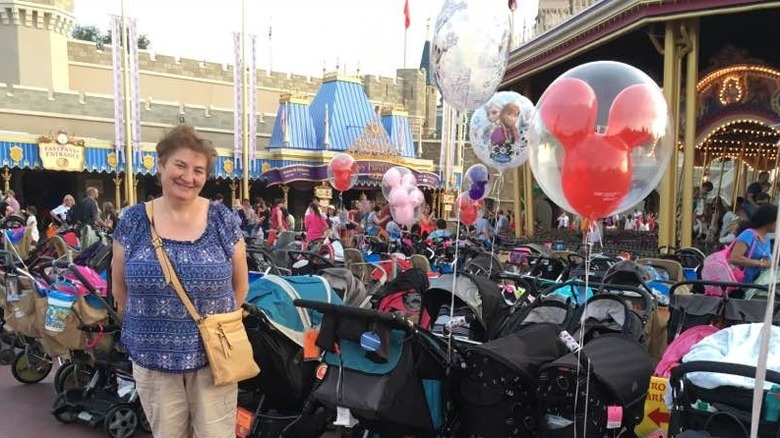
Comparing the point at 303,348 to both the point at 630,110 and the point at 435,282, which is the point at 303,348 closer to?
the point at 435,282

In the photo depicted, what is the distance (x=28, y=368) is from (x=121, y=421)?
177 centimetres

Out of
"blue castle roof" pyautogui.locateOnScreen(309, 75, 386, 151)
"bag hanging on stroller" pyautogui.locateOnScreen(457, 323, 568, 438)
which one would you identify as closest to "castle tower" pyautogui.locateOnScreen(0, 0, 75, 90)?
"blue castle roof" pyautogui.locateOnScreen(309, 75, 386, 151)

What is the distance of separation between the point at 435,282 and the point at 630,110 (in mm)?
1444

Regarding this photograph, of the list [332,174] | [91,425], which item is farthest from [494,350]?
[332,174]

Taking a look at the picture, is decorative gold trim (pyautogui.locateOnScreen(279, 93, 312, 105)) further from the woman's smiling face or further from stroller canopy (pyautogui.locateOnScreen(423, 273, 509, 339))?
the woman's smiling face

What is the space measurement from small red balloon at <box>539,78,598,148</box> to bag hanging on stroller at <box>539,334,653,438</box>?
106 centimetres

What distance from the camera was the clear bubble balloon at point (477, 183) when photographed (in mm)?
9766

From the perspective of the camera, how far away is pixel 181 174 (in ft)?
7.94

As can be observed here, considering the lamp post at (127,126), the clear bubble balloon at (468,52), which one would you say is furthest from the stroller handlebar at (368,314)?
the lamp post at (127,126)

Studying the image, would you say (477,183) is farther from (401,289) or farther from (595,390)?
(595,390)

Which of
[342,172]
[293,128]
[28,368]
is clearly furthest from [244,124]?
[28,368]

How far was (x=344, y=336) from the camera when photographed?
2820 millimetres

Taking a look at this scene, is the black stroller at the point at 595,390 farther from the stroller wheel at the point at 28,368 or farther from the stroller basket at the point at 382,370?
the stroller wheel at the point at 28,368

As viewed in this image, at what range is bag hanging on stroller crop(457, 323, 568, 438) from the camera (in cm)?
263
